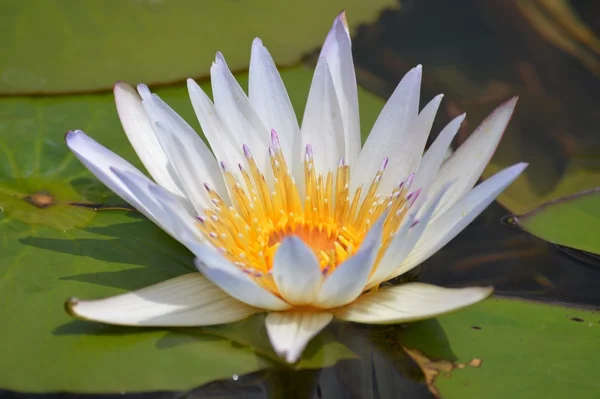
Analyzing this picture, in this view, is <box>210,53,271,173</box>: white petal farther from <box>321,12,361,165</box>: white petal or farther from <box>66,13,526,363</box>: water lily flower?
<box>321,12,361,165</box>: white petal

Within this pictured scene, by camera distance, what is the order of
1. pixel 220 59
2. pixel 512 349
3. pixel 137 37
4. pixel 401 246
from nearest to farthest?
pixel 401 246, pixel 512 349, pixel 220 59, pixel 137 37

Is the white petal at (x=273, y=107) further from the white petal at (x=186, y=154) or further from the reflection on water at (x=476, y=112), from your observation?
the reflection on water at (x=476, y=112)

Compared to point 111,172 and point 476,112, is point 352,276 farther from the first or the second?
point 476,112

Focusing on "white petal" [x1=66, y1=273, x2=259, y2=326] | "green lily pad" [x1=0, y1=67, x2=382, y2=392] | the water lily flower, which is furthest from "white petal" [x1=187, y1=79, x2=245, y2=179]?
"white petal" [x1=66, y1=273, x2=259, y2=326]

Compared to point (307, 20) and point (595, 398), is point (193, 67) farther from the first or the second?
point (595, 398)

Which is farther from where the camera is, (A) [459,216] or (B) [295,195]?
(B) [295,195]

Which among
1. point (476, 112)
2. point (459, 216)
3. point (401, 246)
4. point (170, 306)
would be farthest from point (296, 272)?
point (476, 112)

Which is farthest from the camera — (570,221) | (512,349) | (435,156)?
(570,221)

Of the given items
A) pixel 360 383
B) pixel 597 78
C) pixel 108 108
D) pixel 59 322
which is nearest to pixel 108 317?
pixel 59 322
